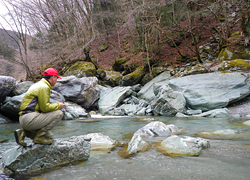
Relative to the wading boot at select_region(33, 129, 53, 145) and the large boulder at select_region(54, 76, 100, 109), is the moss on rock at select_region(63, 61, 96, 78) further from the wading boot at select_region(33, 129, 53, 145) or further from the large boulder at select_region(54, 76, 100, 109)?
the wading boot at select_region(33, 129, 53, 145)

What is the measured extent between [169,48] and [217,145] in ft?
47.8

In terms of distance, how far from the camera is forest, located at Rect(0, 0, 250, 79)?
47.6 feet

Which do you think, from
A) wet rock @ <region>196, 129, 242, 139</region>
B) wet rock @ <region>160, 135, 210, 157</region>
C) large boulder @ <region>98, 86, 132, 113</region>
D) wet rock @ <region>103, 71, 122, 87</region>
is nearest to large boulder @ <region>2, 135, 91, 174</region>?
wet rock @ <region>160, 135, 210, 157</region>

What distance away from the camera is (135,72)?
584 inches

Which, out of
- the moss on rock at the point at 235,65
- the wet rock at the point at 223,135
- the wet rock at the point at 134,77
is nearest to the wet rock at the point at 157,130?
the wet rock at the point at 223,135

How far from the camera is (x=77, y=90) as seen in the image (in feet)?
35.5

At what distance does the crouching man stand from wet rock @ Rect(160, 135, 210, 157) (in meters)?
2.06

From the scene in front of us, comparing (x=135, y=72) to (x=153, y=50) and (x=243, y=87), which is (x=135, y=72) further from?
(x=243, y=87)

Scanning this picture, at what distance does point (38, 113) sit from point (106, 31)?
2202 centimetres

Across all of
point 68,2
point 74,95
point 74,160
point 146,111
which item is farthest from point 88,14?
point 74,160

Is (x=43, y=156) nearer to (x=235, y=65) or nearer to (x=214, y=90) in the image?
(x=214, y=90)

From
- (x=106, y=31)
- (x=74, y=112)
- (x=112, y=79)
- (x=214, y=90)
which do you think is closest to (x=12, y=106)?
(x=74, y=112)

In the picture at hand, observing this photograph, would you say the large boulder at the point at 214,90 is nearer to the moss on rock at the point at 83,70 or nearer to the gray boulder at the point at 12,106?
the gray boulder at the point at 12,106

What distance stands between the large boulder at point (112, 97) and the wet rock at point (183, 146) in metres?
7.51
